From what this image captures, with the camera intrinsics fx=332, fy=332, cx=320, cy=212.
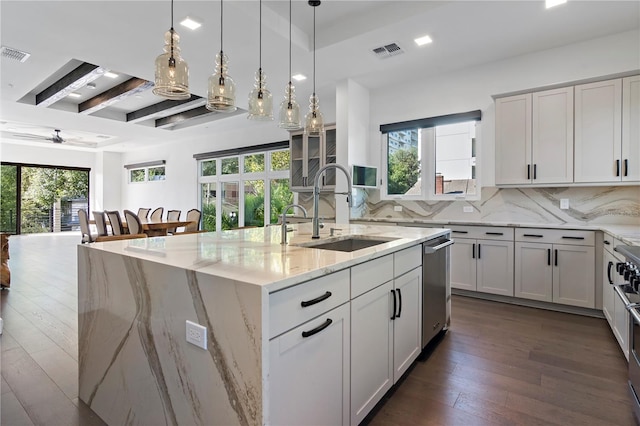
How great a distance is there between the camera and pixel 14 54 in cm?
412

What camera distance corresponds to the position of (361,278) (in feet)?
5.42

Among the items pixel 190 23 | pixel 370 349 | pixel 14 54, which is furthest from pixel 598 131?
pixel 14 54

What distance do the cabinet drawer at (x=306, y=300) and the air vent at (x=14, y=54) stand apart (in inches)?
196

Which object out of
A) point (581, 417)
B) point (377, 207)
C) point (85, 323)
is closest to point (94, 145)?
point (377, 207)

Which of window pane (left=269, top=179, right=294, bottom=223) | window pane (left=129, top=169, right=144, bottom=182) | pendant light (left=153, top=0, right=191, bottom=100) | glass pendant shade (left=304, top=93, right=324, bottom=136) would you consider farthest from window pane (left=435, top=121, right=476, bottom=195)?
window pane (left=129, top=169, right=144, bottom=182)

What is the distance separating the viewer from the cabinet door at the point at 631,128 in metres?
3.34

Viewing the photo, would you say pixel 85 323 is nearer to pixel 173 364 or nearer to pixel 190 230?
pixel 173 364

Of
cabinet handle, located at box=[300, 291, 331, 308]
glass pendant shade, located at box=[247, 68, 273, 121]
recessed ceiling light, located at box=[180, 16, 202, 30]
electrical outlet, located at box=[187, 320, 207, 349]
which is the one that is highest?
recessed ceiling light, located at box=[180, 16, 202, 30]

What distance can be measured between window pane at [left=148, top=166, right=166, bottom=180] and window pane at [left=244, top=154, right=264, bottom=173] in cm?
381

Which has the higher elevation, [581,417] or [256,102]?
[256,102]

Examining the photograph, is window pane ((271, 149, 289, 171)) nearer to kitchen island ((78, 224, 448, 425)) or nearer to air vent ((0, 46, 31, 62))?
air vent ((0, 46, 31, 62))

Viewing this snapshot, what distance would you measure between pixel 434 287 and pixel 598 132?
266 cm

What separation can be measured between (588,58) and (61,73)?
7.25 metres

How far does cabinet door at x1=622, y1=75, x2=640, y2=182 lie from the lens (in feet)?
10.9
